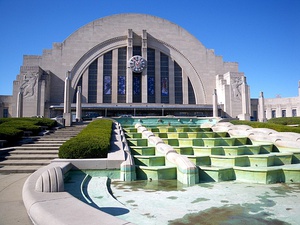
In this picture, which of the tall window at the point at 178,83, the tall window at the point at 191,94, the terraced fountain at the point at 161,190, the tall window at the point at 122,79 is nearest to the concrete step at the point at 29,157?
the terraced fountain at the point at 161,190

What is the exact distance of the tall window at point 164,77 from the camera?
47125 millimetres

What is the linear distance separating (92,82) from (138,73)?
8966mm

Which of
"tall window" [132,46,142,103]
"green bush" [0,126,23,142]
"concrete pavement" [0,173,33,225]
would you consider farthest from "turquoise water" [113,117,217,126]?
"concrete pavement" [0,173,33,225]

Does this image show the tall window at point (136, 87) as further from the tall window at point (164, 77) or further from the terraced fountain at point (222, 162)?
the terraced fountain at point (222, 162)

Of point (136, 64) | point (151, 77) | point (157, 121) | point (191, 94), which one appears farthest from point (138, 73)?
point (157, 121)

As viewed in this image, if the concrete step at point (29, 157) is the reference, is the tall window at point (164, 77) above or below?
above

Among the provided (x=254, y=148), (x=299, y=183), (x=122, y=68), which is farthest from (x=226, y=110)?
(x=299, y=183)

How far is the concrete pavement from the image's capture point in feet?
12.4

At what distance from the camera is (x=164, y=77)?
1866 inches

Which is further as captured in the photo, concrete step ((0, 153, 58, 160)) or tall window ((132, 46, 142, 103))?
tall window ((132, 46, 142, 103))

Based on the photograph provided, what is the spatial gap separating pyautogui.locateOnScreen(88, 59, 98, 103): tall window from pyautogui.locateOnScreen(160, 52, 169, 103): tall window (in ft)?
42.2

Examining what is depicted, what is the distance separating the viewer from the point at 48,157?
33.3ft

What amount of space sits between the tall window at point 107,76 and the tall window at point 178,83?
42.8 ft

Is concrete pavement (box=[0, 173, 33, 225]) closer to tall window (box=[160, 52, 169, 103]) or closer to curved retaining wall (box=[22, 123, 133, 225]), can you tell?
curved retaining wall (box=[22, 123, 133, 225])
